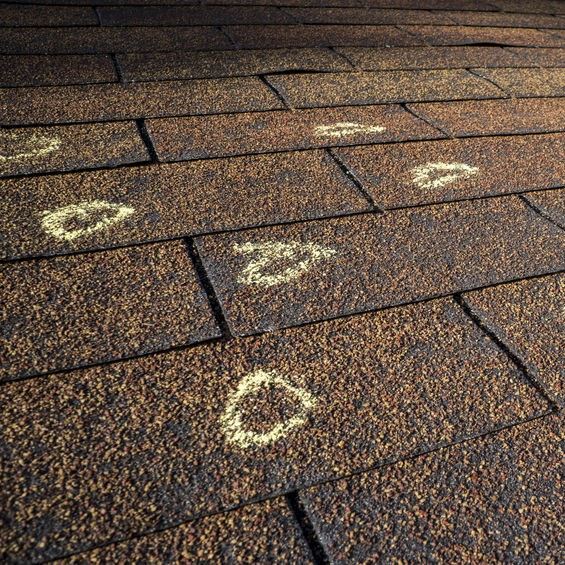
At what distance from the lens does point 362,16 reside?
488 cm

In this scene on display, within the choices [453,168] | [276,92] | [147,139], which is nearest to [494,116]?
[453,168]

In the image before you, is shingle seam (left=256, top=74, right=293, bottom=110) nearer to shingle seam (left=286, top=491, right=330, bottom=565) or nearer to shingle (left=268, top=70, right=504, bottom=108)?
shingle (left=268, top=70, right=504, bottom=108)

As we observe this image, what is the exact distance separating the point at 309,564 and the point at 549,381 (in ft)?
2.85

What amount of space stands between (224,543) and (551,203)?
1986 mm

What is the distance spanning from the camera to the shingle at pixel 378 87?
132 inches

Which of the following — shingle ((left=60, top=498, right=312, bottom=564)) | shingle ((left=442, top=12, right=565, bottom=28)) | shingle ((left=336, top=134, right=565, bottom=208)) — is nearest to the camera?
shingle ((left=60, top=498, right=312, bottom=564))

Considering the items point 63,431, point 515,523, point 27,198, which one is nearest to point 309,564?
point 515,523

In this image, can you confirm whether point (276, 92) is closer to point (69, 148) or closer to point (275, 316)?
point (69, 148)

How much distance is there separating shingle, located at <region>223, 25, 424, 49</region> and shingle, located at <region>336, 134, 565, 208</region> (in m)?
1.62

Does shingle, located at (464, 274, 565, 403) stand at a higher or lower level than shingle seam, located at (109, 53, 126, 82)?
lower

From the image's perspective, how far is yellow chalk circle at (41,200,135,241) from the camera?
2.12 metres

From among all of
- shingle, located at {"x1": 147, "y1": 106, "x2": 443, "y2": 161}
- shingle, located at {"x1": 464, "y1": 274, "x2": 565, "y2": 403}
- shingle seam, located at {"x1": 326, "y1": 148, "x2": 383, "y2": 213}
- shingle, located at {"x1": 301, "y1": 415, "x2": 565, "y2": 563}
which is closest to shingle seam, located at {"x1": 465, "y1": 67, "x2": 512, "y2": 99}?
shingle, located at {"x1": 147, "y1": 106, "x2": 443, "y2": 161}

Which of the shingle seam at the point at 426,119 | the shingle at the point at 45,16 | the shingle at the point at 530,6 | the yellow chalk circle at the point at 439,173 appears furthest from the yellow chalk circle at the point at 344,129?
the shingle at the point at 530,6

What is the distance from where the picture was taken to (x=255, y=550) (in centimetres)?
123
